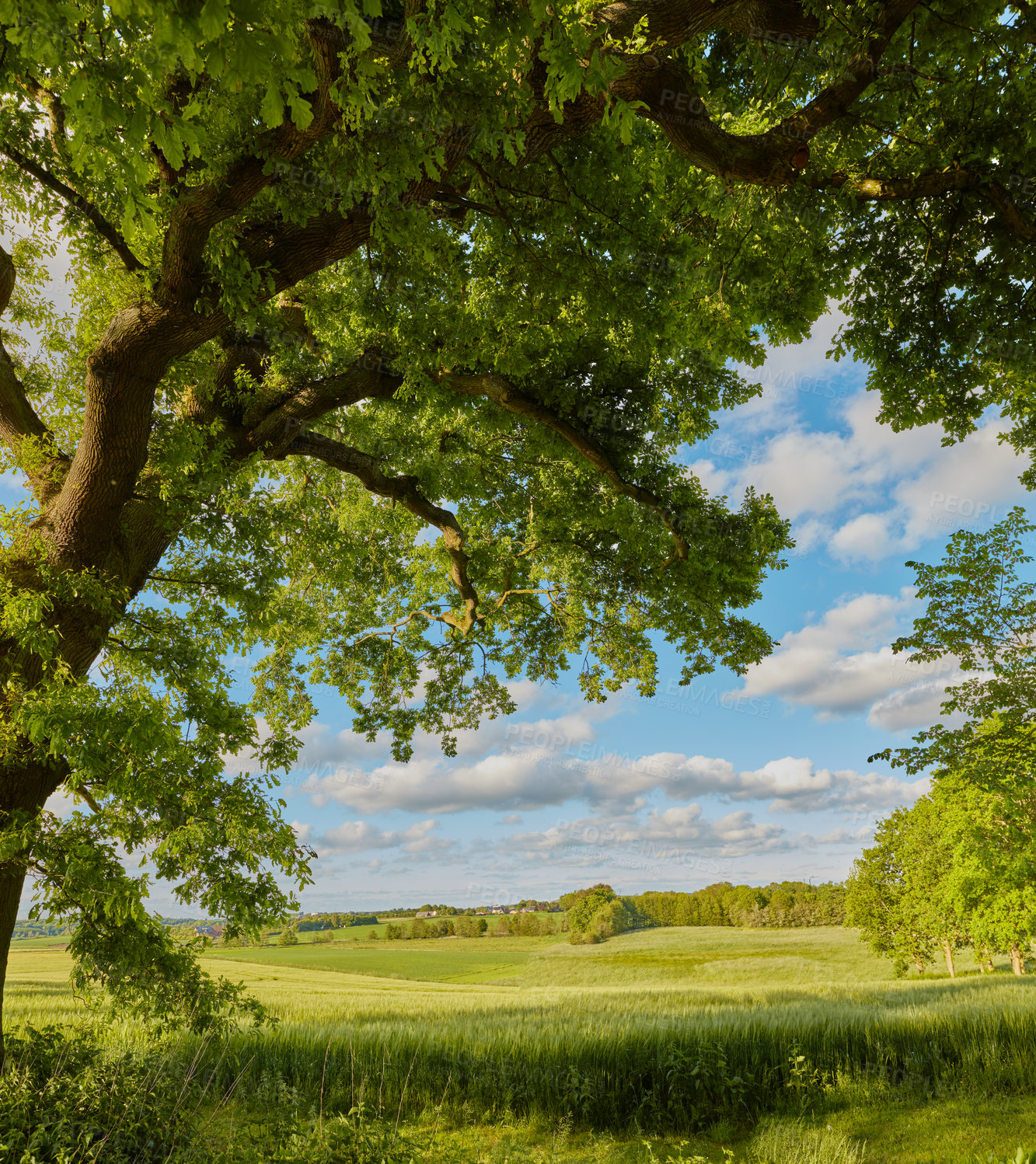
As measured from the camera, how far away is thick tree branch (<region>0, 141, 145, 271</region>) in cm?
709

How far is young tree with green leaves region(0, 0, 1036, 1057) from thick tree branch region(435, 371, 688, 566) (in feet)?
0.24

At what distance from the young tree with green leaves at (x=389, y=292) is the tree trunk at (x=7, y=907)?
0.68 feet

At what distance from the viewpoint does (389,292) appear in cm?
965

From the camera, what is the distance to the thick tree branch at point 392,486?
1202cm

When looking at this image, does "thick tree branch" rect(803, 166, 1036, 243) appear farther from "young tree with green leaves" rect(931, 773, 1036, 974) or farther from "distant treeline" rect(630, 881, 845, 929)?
"distant treeline" rect(630, 881, 845, 929)

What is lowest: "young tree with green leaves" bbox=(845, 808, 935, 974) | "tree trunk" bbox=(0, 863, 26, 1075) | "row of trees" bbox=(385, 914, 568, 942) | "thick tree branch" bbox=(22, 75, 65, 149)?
"row of trees" bbox=(385, 914, 568, 942)

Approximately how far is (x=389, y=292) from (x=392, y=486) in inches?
153

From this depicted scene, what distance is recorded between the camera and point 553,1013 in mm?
11672

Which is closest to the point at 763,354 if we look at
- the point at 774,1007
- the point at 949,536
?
the point at 949,536

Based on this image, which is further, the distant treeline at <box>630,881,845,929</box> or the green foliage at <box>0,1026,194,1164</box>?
the distant treeline at <box>630,881,845,929</box>

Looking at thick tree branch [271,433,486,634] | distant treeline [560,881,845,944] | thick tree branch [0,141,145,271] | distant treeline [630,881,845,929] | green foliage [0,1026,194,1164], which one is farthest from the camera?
distant treeline [630,881,845,929]

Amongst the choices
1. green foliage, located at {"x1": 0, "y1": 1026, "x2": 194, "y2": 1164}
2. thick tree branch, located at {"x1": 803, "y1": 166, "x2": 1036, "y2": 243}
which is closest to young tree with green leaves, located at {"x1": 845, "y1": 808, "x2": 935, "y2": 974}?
thick tree branch, located at {"x1": 803, "y1": 166, "x2": 1036, "y2": 243}

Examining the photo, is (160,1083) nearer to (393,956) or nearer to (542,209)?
(542,209)

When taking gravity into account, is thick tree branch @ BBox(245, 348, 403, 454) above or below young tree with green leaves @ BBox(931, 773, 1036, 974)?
above
